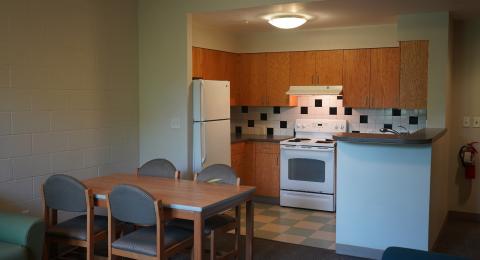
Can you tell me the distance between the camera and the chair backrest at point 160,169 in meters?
4.38

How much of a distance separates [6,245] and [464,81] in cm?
510

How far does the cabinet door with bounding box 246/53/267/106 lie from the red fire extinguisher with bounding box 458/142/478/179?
8.61 ft

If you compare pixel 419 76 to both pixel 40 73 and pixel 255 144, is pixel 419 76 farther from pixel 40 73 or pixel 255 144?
pixel 40 73

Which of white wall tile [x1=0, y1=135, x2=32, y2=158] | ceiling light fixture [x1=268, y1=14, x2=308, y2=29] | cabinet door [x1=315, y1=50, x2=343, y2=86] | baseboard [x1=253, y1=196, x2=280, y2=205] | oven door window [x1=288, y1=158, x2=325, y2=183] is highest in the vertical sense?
ceiling light fixture [x1=268, y1=14, x2=308, y2=29]

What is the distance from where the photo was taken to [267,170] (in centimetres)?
642

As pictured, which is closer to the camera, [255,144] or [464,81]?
[464,81]

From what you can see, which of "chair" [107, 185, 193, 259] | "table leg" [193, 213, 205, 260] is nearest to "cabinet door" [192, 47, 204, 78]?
"chair" [107, 185, 193, 259]

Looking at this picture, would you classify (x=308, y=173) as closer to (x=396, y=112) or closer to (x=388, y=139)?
(x=396, y=112)

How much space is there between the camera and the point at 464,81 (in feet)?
18.6

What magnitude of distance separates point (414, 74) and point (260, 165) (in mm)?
2328

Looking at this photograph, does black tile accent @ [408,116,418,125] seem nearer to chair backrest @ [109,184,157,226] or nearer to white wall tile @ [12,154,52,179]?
chair backrest @ [109,184,157,226]

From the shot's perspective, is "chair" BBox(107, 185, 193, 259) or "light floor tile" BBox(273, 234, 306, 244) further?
"light floor tile" BBox(273, 234, 306, 244)

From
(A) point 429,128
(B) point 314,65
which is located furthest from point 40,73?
(A) point 429,128

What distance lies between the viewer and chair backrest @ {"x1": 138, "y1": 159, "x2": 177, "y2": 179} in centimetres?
438
